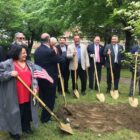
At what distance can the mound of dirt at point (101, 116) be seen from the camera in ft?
31.2

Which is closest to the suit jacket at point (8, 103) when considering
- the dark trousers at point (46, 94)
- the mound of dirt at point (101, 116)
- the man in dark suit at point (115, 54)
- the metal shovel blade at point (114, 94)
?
the dark trousers at point (46, 94)

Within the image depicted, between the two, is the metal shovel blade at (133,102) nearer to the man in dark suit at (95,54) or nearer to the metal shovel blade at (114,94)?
the metal shovel blade at (114,94)

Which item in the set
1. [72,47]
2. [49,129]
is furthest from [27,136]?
[72,47]

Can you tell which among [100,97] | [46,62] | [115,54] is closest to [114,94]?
[100,97]

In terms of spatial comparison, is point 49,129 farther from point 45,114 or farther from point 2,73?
point 2,73

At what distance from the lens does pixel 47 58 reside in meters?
9.88

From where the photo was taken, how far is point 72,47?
1330 centimetres

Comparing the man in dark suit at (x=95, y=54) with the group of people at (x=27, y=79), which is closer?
the group of people at (x=27, y=79)

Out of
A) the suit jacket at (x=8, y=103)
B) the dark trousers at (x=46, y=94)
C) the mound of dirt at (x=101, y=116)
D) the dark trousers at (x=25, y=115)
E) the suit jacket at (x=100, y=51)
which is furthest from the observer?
the suit jacket at (x=100, y=51)

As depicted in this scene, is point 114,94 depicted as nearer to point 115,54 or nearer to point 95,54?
point 115,54

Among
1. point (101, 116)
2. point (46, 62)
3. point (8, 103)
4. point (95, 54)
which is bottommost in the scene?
point (101, 116)

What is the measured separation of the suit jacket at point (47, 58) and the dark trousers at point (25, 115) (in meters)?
1.61

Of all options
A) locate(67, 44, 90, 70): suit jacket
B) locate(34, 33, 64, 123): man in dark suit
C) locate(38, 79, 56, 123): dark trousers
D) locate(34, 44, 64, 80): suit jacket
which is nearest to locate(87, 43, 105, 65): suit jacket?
locate(67, 44, 90, 70): suit jacket

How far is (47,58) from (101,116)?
202 cm
